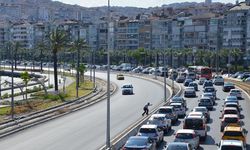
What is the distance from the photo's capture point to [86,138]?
119 ft

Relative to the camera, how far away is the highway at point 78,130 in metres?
33.9

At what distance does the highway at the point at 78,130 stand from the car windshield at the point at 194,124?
→ 5177 millimetres

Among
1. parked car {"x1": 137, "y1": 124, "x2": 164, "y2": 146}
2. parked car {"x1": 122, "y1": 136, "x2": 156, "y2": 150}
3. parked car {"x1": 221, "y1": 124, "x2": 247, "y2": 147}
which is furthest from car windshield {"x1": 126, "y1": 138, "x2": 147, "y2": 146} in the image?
parked car {"x1": 221, "y1": 124, "x2": 247, "y2": 147}

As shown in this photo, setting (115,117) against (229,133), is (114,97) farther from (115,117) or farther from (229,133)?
(229,133)

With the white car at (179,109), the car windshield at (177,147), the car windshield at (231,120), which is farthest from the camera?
the white car at (179,109)

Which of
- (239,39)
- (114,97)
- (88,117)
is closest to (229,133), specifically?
(88,117)

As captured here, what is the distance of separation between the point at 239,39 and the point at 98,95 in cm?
8971

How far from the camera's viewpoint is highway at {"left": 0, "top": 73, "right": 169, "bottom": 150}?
111 feet

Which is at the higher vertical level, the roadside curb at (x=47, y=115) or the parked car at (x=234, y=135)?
the parked car at (x=234, y=135)

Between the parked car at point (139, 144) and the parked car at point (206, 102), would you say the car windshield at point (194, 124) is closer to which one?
the parked car at point (139, 144)

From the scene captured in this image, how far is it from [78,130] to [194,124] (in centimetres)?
952

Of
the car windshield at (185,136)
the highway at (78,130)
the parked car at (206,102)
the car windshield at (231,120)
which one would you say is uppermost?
the car windshield at (185,136)

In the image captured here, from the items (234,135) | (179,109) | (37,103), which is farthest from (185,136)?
A: (37,103)

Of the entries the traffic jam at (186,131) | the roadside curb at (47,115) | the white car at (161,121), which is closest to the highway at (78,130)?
the roadside curb at (47,115)
